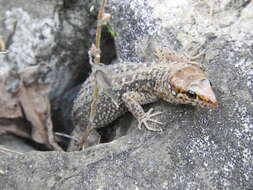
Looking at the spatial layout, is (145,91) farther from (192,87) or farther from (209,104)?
(209,104)

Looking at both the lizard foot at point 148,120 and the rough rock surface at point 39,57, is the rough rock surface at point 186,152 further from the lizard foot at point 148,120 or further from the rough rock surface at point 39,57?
the rough rock surface at point 39,57

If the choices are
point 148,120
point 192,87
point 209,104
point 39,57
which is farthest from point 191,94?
point 39,57

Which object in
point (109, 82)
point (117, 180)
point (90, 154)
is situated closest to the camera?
point (109, 82)

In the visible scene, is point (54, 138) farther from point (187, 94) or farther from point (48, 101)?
point (187, 94)

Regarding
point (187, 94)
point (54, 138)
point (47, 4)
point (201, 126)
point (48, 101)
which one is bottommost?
point (54, 138)

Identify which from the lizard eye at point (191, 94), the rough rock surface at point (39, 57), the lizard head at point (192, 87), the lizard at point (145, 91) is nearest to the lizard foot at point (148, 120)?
the lizard at point (145, 91)

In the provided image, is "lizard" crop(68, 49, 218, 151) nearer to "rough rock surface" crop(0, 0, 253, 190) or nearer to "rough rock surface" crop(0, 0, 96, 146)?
"rough rock surface" crop(0, 0, 253, 190)

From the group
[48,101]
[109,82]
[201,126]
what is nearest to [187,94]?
[201,126]
